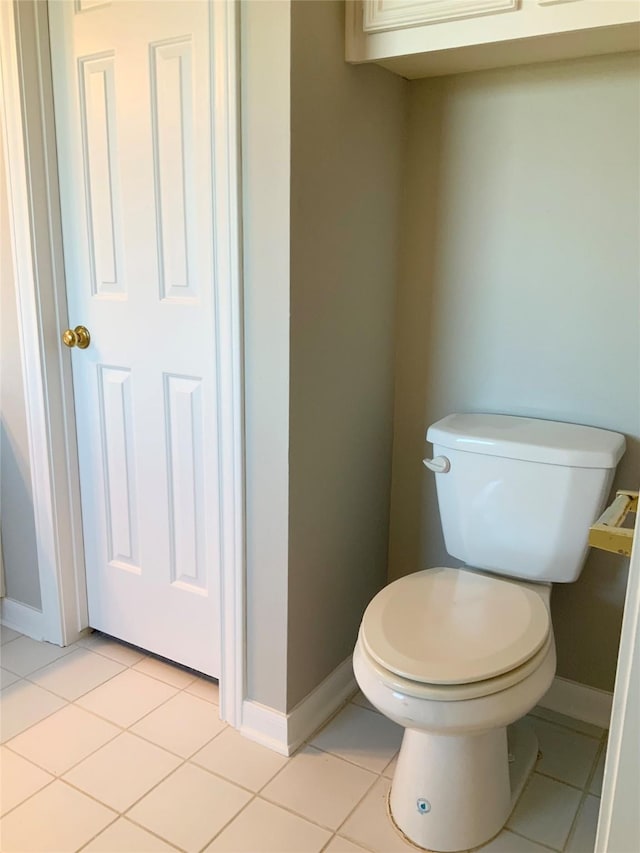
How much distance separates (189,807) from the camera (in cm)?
156

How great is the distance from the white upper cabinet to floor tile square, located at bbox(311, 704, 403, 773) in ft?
5.21

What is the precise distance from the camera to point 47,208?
1886mm

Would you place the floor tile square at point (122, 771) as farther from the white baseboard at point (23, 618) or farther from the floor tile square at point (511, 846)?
the floor tile square at point (511, 846)

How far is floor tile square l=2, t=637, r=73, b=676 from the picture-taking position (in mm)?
2061

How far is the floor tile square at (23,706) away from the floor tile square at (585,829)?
1287 mm

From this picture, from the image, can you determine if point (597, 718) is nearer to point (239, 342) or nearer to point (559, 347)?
point (559, 347)

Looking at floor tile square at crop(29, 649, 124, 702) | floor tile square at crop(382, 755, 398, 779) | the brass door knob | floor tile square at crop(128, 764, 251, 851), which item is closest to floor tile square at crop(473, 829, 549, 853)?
floor tile square at crop(382, 755, 398, 779)

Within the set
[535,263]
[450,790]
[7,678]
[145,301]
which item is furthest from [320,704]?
[535,263]

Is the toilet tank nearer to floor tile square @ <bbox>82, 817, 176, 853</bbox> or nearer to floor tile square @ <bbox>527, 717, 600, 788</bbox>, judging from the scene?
floor tile square @ <bbox>527, 717, 600, 788</bbox>

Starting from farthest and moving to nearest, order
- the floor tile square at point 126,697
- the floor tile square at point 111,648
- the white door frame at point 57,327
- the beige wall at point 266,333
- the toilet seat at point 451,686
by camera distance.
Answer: the floor tile square at point 111,648
the floor tile square at point 126,697
the white door frame at point 57,327
the beige wall at point 266,333
the toilet seat at point 451,686

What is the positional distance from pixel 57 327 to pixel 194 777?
1207 mm

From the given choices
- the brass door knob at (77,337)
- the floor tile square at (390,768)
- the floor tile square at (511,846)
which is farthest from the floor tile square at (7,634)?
the floor tile square at (511,846)

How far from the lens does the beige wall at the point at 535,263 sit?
1614mm

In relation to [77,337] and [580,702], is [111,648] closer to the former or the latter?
[77,337]
